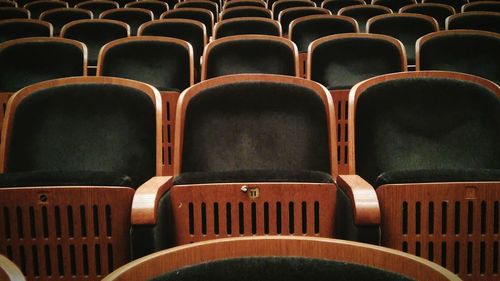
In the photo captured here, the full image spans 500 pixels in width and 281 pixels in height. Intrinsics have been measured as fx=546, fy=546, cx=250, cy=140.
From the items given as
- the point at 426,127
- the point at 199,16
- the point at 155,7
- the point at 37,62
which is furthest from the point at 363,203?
the point at 155,7

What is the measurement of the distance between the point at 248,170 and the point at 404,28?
0.74 m

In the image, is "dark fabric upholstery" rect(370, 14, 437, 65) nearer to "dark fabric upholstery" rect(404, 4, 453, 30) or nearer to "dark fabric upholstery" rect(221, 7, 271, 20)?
"dark fabric upholstery" rect(404, 4, 453, 30)

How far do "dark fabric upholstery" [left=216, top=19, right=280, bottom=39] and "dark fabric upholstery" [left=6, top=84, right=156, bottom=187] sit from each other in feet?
1.79

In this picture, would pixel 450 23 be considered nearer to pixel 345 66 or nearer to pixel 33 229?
pixel 345 66

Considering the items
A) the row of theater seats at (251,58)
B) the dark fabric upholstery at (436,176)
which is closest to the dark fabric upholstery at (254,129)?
the dark fabric upholstery at (436,176)

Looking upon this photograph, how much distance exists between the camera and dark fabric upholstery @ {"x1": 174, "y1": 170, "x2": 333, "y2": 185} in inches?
14.3

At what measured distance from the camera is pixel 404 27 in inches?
40.0

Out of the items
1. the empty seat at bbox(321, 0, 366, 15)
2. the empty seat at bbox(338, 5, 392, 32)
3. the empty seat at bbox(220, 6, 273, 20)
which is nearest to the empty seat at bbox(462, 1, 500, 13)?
the empty seat at bbox(338, 5, 392, 32)

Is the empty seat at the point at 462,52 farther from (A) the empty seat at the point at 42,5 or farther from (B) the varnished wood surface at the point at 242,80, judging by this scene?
(A) the empty seat at the point at 42,5

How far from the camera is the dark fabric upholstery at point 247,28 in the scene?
101 centimetres

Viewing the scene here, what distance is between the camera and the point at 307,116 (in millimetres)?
467

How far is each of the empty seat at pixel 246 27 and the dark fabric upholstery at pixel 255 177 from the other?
671 millimetres

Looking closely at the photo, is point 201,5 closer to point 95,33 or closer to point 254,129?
point 95,33

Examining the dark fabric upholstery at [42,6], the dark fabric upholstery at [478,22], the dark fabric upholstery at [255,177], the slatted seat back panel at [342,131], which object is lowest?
the slatted seat back panel at [342,131]
